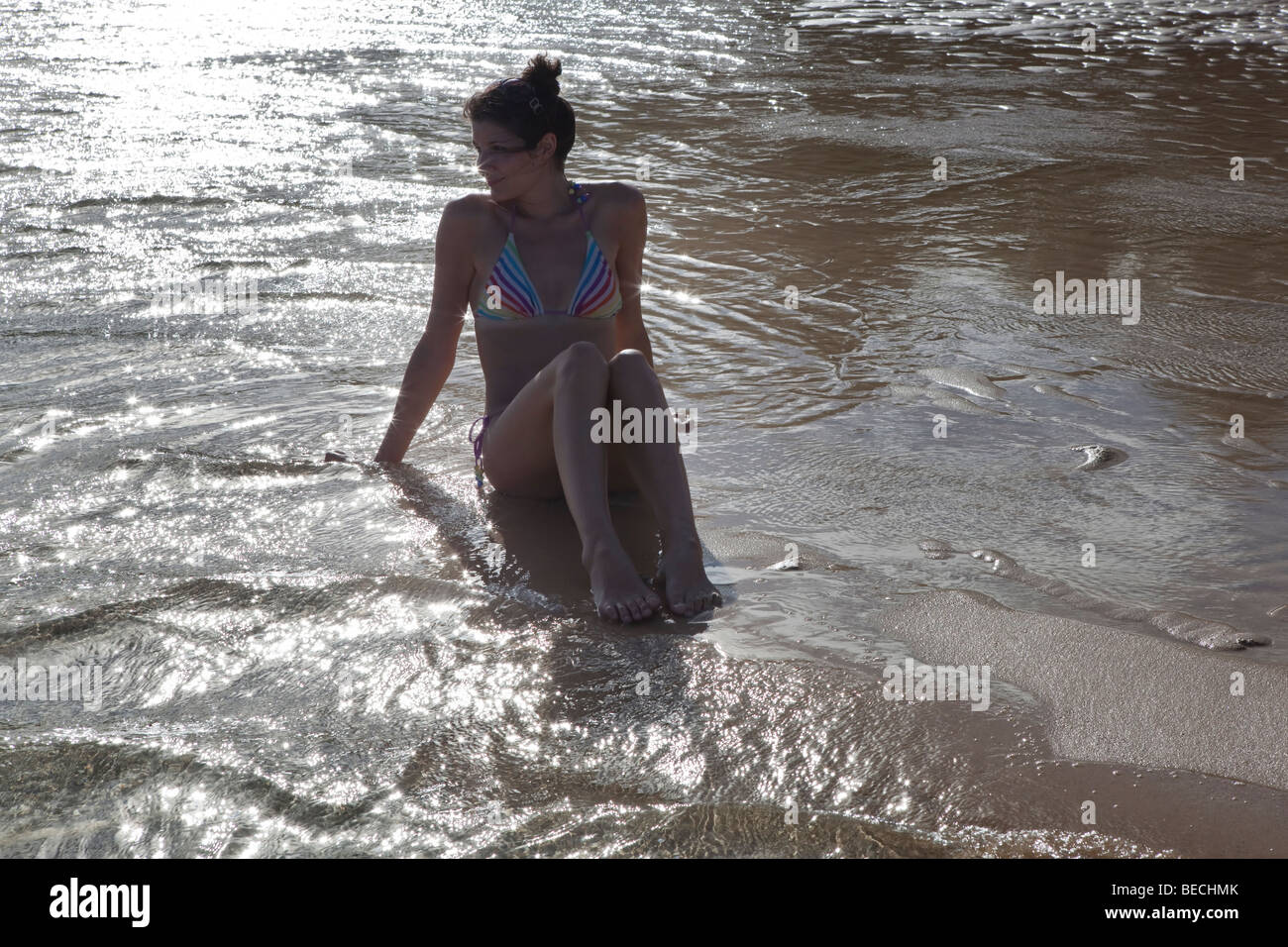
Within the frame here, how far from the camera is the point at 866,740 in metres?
2.55

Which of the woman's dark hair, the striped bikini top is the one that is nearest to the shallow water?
the striped bikini top

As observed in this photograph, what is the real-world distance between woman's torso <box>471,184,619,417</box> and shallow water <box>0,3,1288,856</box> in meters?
0.49

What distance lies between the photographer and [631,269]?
3766mm

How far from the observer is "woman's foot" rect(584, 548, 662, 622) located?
3.05 meters

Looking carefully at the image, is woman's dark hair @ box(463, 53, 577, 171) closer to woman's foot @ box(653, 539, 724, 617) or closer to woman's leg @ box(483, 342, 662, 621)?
woman's leg @ box(483, 342, 662, 621)

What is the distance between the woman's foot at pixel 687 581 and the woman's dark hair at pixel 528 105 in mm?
1201

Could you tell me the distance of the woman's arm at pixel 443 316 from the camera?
3645 millimetres

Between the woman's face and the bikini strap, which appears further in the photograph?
the bikini strap

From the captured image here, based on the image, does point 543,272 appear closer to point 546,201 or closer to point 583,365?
point 546,201

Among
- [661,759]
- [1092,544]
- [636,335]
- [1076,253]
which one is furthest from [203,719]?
[1076,253]

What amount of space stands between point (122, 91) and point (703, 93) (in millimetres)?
5438

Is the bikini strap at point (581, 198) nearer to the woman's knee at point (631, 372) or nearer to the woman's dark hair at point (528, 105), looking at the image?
the woman's dark hair at point (528, 105)

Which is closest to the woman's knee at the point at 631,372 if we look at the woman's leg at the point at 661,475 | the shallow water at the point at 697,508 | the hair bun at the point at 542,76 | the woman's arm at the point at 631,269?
the woman's leg at the point at 661,475

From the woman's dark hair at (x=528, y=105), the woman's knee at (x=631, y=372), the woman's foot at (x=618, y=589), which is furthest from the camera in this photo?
the woman's dark hair at (x=528, y=105)
